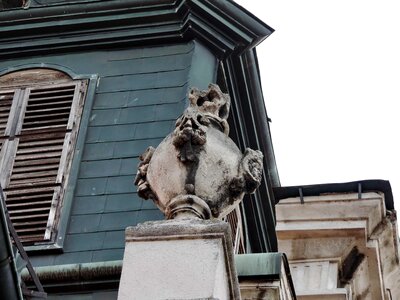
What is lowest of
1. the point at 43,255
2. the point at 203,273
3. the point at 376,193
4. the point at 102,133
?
the point at 203,273

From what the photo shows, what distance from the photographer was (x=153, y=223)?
11609mm

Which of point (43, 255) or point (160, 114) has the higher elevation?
point (160, 114)

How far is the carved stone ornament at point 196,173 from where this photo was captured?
1191cm

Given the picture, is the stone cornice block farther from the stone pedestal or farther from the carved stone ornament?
the stone pedestal

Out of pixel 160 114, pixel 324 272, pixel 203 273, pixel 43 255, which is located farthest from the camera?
pixel 324 272

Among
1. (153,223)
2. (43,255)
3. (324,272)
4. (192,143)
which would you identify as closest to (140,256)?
(153,223)

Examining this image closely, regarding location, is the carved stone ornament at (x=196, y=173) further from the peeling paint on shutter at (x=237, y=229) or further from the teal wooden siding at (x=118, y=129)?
the peeling paint on shutter at (x=237, y=229)

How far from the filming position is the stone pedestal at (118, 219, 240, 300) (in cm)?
1112

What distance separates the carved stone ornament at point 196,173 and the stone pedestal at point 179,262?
13.2 inches

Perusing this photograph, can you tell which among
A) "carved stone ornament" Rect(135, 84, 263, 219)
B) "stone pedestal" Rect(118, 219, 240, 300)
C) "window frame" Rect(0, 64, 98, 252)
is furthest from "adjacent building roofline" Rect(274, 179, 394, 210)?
"stone pedestal" Rect(118, 219, 240, 300)

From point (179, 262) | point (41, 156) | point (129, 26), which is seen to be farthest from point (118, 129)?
point (179, 262)

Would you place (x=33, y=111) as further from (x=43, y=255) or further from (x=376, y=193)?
(x=376, y=193)

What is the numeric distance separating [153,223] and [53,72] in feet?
14.4

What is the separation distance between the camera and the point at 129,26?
1588cm
